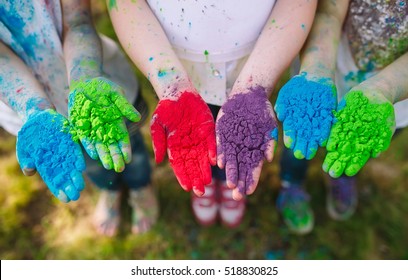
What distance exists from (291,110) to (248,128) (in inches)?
5.3

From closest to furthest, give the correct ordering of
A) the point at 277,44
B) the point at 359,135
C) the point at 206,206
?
the point at 359,135 → the point at 277,44 → the point at 206,206

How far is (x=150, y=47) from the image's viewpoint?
4.44 ft

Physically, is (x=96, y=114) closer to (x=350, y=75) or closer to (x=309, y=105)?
(x=309, y=105)

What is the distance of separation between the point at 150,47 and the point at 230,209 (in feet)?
2.94

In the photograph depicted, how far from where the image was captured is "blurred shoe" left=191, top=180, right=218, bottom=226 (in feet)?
6.25

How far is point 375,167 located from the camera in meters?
2.16

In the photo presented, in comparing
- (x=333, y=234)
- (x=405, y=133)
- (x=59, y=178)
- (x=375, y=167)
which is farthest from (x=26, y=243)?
(x=405, y=133)

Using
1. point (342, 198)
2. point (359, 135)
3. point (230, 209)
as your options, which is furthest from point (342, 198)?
point (359, 135)

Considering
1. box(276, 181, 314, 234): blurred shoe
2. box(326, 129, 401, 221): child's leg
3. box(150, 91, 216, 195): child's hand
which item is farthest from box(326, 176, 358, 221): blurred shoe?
box(150, 91, 216, 195): child's hand

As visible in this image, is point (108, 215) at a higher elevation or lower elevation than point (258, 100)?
lower

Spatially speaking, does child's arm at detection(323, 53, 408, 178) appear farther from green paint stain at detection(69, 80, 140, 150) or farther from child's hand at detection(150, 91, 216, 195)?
green paint stain at detection(69, 80, 140, 150)

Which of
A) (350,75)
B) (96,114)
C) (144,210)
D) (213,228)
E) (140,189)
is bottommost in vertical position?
(213,228)

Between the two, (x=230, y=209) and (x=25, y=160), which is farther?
(x=230, y=209)

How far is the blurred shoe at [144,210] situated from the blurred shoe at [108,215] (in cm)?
7
